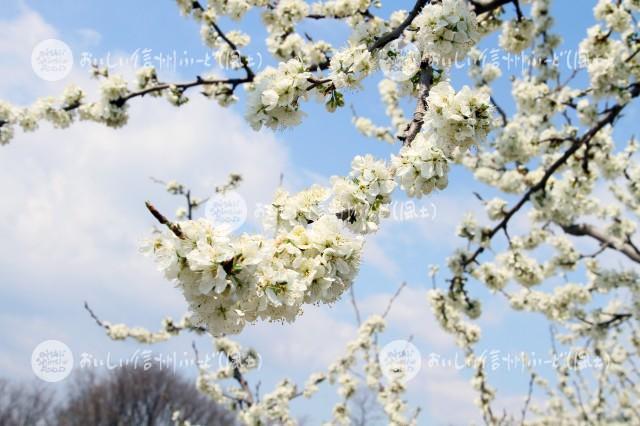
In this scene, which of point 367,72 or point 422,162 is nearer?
point 422,162

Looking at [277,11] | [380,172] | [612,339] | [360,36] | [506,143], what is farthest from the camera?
[612,339]

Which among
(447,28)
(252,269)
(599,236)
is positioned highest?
(599,236)

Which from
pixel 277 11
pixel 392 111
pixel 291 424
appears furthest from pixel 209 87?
pixel 291 424

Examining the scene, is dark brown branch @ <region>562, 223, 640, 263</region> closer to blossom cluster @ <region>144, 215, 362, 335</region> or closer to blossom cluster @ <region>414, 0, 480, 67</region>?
blossom cluster @ <region>414, 0, 480, 67</region>

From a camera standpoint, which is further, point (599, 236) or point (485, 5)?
point (599, 236)

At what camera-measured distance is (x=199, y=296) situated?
70.7 inches

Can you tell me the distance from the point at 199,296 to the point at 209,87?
542 centimetres

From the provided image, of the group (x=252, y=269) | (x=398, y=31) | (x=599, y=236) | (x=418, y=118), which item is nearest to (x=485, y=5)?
→ (x=398, y=31)

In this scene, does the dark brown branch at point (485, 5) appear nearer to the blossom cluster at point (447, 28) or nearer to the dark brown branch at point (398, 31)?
the dark brown branch at point (398, 31)

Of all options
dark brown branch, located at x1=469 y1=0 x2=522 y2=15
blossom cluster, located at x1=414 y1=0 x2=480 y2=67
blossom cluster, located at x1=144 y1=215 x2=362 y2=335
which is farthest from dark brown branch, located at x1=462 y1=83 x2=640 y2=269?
blossom cluster, located at x1=144 y1=215 x2=362 y2=335

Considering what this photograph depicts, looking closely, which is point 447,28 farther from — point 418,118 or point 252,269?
point 252,269

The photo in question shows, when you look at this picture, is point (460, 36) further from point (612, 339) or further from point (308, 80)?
point (612, 339)

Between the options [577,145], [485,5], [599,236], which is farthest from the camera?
[599,236]

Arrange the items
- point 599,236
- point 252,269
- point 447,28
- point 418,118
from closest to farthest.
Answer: point 252,269
point 418,118
point 447,28
point 599,236
